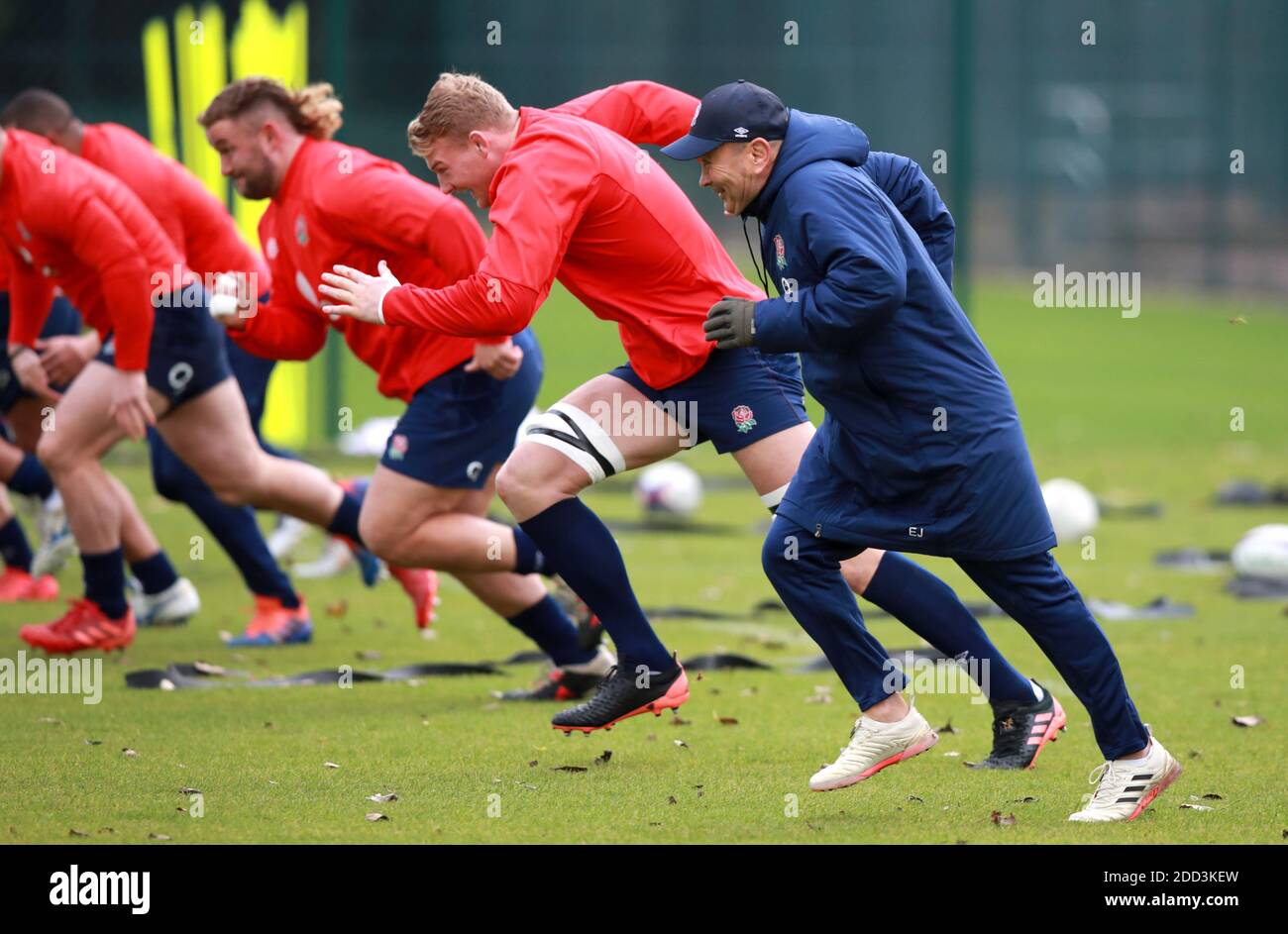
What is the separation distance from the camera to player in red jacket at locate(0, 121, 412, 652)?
7043 mm

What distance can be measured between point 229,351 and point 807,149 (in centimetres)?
443

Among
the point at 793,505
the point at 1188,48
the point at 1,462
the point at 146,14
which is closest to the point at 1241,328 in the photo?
the point at 1188,48

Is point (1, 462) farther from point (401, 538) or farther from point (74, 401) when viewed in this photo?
point (401, 538)

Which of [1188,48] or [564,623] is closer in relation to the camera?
→ [564,623]

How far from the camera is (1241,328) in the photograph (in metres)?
27.8

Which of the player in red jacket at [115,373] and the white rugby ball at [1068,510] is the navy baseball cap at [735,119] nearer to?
the player in red jacket at [115,373]

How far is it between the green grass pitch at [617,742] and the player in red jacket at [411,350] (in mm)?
492

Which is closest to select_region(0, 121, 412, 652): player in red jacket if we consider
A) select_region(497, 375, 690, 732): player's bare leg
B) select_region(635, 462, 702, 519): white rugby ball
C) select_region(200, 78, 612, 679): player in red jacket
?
select_region(200, 78, 612, 679): player in red jacket

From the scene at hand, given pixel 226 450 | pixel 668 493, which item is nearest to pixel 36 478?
pixel 226 450

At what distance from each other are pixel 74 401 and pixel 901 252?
13.0 feet

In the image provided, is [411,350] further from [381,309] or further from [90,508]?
[90,508]

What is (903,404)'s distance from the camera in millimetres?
4754

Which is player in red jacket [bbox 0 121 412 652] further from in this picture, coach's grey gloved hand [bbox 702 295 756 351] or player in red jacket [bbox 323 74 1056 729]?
coach's grey gloved hand [bbox 702 295 756 351]

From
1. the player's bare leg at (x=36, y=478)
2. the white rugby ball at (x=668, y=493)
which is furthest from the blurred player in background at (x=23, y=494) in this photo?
the white rugby ball at (x=668, y=493)
